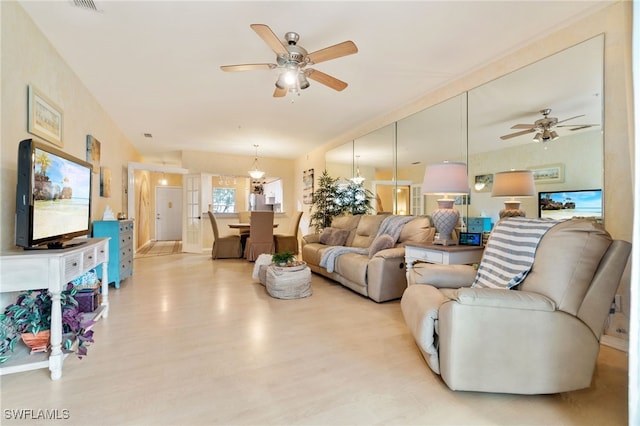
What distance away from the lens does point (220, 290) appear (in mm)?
3713

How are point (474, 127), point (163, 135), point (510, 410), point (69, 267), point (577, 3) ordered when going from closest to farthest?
point (510, 410) → point (69, 267) → point (577, 3) → point (474, 127) → point (163, 135)

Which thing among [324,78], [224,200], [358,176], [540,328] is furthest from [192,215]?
[540,328]

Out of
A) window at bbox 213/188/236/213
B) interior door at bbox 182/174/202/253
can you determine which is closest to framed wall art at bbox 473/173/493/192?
interior door at bbox 182/174/202/253

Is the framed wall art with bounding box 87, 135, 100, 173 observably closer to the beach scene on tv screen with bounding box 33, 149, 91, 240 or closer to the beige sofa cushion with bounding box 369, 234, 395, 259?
the beach scene on tv screen with bounding box 33, 149, 91, 240

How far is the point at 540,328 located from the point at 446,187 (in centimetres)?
149

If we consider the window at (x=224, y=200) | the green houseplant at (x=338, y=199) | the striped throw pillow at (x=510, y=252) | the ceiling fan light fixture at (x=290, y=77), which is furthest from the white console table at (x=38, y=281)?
the window at (x=224, y=200)

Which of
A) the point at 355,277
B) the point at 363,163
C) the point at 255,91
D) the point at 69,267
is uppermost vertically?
the point at 255,91

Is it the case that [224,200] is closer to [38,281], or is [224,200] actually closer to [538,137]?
[38,281]

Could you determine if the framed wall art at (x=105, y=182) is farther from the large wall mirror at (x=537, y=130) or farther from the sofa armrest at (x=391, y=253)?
the large wall mirror at (x=537, y=130)

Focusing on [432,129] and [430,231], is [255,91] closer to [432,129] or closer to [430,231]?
[432,129]

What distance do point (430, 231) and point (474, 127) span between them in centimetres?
125

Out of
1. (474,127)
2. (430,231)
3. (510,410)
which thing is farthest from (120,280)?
(474,127)

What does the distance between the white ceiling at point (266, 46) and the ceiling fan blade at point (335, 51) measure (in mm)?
284

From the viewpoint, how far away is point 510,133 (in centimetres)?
286
